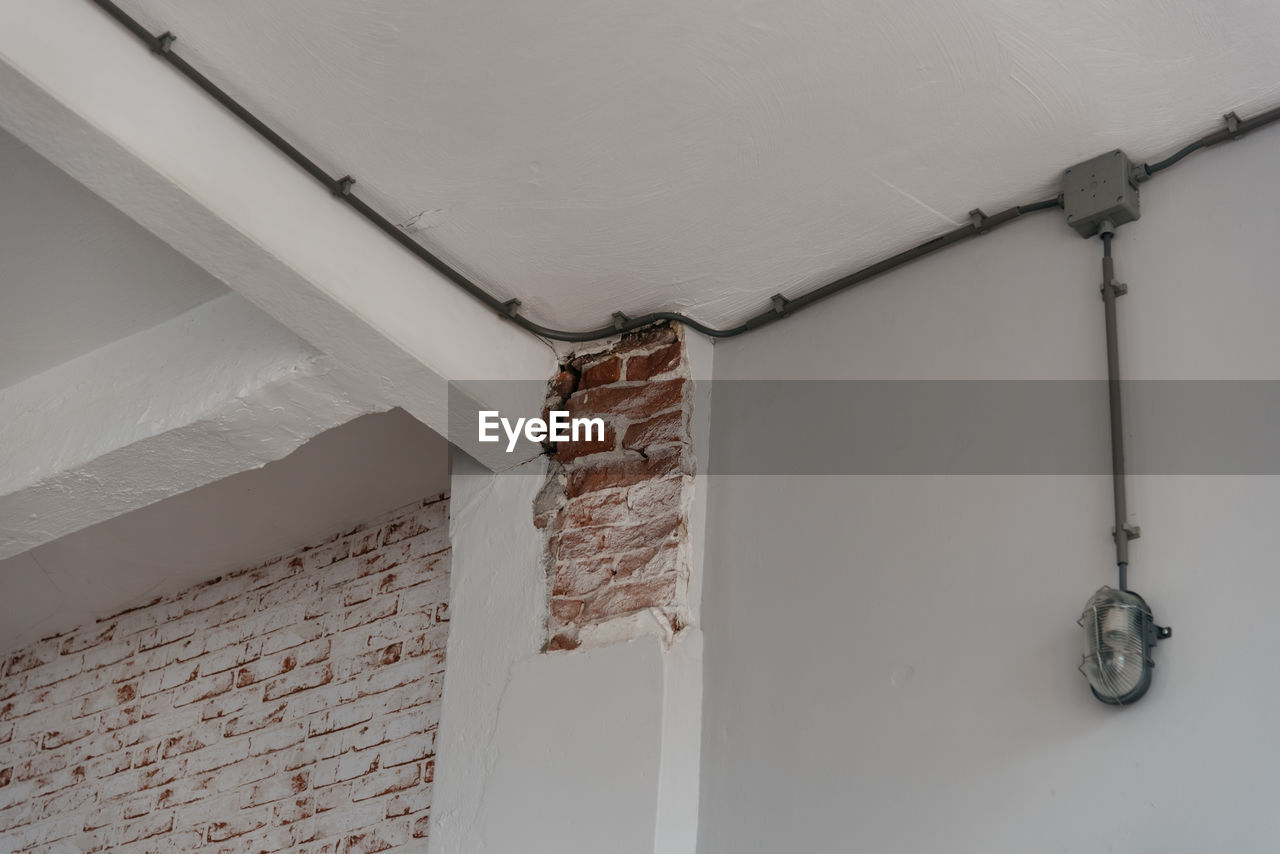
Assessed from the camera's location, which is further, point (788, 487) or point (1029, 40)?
point (788, 487)

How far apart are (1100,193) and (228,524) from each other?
2.44m

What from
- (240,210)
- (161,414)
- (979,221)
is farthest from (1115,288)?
(161,414)

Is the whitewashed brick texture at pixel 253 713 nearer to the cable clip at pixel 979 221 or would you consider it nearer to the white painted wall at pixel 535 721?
the white painted wall at pixel 535 721

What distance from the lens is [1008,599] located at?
7.32 feet

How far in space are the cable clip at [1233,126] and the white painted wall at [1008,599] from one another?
25 mm

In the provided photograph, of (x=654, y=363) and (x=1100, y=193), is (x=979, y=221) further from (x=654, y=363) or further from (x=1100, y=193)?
(x=654, y=363)

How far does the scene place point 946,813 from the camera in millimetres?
2143

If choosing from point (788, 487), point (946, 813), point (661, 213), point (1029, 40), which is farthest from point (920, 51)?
point (946, 813)

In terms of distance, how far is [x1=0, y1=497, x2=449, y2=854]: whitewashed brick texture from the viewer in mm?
3332

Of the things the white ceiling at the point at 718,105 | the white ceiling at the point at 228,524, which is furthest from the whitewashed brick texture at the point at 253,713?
the white ceiling at the point at 718,105

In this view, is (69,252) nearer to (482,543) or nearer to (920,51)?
(482,543)

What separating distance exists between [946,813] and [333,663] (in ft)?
6.30

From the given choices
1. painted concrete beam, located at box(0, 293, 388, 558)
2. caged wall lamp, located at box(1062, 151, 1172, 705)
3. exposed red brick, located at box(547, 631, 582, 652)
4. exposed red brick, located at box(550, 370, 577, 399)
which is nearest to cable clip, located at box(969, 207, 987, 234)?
caged wall lamp, located at box(1062, 151, 1172, 705)

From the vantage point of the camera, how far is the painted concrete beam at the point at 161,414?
272cm
